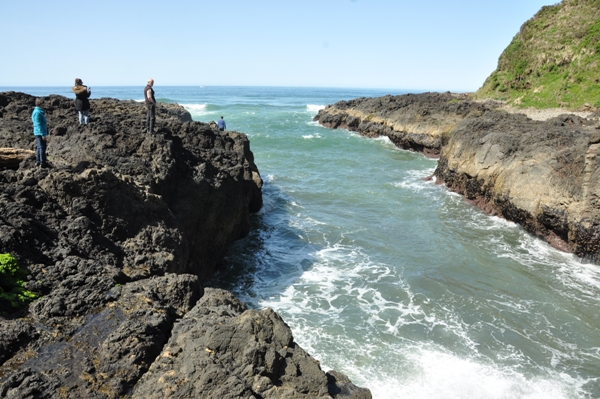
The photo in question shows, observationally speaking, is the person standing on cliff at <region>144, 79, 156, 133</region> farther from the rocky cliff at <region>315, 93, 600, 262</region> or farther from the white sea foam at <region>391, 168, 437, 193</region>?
the white sea foam at <region>391, 168, 437, 193</region>

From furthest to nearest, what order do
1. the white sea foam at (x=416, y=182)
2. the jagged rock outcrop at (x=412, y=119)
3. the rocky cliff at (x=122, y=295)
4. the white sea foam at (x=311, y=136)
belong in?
the white sea foam at (x=311, y=136) → the jagged rock outcrop at (x=412, y=119) → the white sea foam at (x=416, y=182) → the rocky cliff at (x=122, y=295)

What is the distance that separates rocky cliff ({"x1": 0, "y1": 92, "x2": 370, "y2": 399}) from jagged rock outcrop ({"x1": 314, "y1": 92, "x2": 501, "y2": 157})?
27.2 meters

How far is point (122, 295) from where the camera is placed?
21.9 ft

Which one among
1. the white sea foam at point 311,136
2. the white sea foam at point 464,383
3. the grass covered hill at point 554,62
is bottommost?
the white sea foam at point 464,383

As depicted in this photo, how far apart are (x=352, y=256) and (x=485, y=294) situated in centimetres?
443

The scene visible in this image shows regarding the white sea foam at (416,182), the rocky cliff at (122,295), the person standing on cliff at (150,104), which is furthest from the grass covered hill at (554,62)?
the rocky cliff at (122,295)

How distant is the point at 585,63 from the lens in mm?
35125

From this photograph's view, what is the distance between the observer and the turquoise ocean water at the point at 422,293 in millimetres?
9094

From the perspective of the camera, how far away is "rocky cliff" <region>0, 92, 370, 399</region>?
5.07 metres

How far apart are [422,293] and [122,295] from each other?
28.3ft

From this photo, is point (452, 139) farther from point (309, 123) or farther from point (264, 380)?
point (309, 123)

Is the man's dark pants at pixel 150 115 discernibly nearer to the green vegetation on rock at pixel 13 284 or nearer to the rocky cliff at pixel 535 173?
the green vegetation on rock at pixel 13 284

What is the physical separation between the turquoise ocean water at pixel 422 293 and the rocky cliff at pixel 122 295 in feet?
10.6

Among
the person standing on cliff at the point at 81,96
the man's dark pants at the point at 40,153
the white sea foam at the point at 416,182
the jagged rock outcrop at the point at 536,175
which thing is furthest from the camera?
the white sea foam at the point at 416,182
